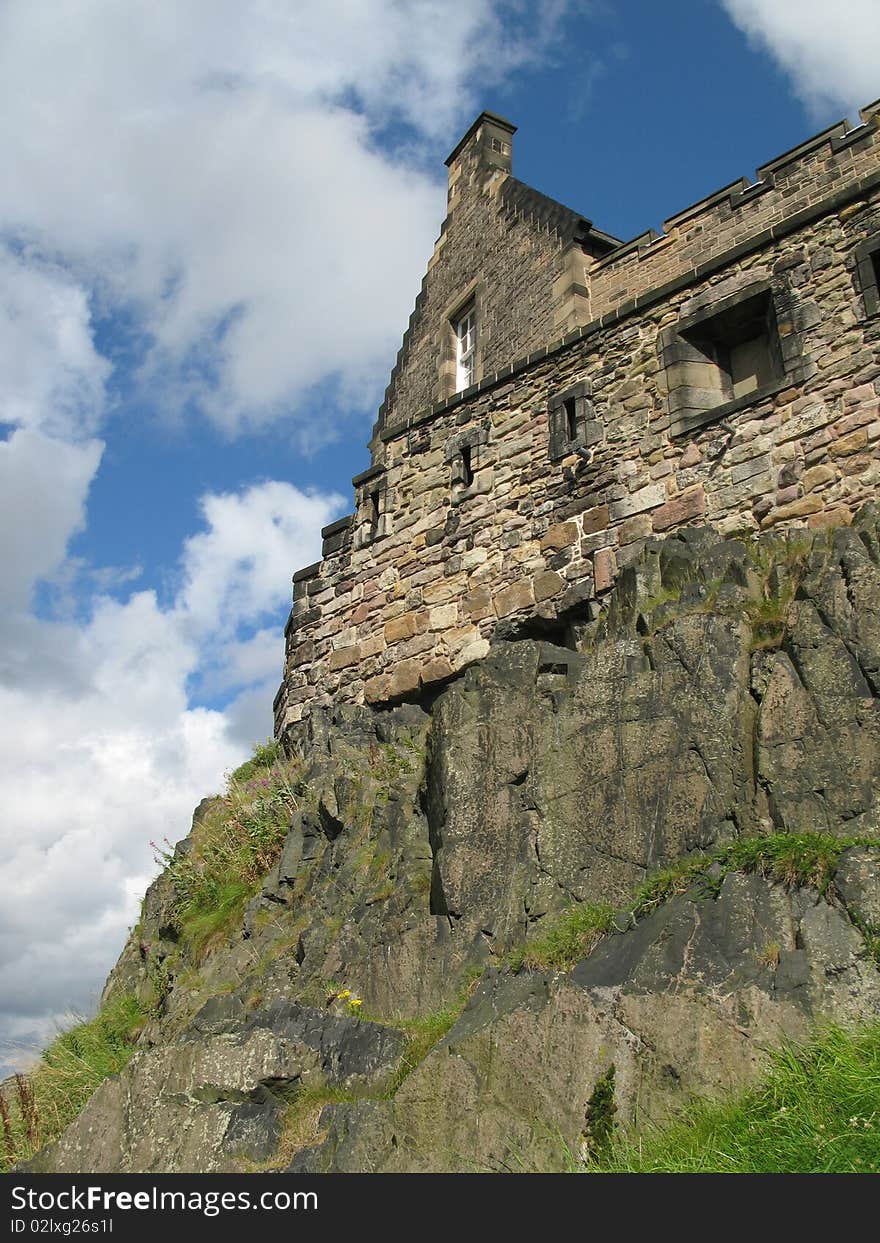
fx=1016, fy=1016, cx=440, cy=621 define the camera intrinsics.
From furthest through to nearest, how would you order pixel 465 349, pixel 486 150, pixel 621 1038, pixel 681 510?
pixel 486 150, pixel 465 349, pixel 681 510, pixel 621 1038

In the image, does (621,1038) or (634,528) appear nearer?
(621,1038)

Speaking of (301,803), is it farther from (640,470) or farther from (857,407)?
(857,407)

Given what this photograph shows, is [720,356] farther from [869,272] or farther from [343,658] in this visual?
[343,658]

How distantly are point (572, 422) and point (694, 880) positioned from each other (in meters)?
5.73

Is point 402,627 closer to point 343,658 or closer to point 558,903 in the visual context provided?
point 343,658

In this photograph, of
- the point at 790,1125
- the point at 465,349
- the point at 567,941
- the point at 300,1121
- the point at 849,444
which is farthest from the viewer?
the point at 465,349

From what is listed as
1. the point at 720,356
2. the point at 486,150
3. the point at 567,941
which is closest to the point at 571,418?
the point at 720,356

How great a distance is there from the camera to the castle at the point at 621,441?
8367 mm

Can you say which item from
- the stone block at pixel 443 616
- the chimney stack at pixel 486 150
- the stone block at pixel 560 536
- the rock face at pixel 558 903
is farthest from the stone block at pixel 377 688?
the chimney stack at pixel 486 150

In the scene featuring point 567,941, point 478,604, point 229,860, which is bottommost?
point 567,941

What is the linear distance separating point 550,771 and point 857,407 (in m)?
4.00

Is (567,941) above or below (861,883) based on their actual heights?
below

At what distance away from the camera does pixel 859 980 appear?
4.45m

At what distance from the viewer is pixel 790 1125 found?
3.79 metres
